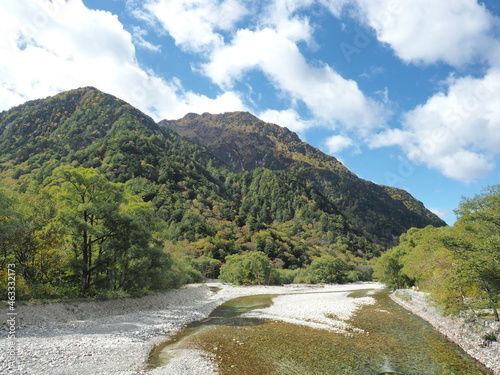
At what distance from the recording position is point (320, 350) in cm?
1838

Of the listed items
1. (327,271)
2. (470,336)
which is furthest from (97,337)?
(327,271)

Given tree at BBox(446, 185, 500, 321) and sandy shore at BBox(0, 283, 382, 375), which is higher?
tree at BBox(446, 185, 500, 321)

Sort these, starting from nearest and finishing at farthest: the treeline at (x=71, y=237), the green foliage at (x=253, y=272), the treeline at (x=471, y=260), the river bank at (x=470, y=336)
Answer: the river bank at (x=470, y=336)
the treeline at (x=471, y=260)
the treeline at (x=71, y=237)
the green foliage at (x=253, y=272)

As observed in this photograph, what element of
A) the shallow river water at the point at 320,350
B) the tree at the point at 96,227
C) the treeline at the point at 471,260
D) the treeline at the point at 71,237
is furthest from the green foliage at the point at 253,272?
the treeline at the point at 471,260

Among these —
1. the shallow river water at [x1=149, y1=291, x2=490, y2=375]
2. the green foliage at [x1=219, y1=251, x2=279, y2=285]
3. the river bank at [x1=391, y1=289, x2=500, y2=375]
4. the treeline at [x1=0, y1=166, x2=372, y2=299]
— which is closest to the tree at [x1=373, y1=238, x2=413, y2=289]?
the river bank at [x1=391, y1=289, x2=500, y2=375]

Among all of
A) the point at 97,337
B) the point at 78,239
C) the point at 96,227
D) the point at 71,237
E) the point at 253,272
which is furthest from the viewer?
the point at 253,272

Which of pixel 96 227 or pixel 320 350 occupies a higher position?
pixel 96 227

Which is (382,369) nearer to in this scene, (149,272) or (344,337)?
(344,337)

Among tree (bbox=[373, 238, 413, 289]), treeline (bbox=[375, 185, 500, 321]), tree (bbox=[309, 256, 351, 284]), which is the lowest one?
tree (bbox=[309, 256, 351, 284])

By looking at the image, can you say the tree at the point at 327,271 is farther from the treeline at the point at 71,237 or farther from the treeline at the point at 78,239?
the treeline at the point at 71,237

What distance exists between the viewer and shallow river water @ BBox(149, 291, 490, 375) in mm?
15352

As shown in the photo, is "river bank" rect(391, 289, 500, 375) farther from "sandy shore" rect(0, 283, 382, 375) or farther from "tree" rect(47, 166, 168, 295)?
"tree" rect(47, 166, 168, 295)

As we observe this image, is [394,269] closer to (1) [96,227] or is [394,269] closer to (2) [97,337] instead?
(1) [96,227]

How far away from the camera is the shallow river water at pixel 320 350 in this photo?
50.4 ft
